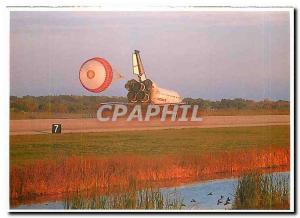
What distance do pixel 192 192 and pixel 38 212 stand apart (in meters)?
1.35

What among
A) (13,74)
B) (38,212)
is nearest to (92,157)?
(38,212)

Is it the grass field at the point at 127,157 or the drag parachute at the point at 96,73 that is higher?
the drag parachute at the point at 96,73

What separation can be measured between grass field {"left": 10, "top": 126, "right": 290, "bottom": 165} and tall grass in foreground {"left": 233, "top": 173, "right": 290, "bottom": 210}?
318 millimetres

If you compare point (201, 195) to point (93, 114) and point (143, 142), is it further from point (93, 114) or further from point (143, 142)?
point (93, 114)

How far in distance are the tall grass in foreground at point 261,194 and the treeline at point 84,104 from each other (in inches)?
25.0

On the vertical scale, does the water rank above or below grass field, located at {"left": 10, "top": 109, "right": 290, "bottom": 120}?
below

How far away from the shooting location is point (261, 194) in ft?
15.6

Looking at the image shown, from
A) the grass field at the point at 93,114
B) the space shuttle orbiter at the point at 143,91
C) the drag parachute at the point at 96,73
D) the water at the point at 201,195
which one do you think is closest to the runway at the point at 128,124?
the grass field at the point at 93,114

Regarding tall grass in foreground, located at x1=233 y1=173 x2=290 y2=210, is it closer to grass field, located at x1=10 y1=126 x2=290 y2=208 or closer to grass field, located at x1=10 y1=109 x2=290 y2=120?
grass field, located at x1=10 y1=126 x2=290 y2=208

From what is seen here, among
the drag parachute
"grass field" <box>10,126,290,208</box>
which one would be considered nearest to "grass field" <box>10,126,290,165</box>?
"grass field" <box>10,126,290,208</box>

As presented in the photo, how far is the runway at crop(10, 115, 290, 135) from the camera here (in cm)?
468

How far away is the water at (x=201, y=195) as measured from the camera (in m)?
4.70

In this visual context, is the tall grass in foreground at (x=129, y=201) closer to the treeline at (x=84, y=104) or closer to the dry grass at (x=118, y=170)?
the dry grass at (x=118, y=170)
